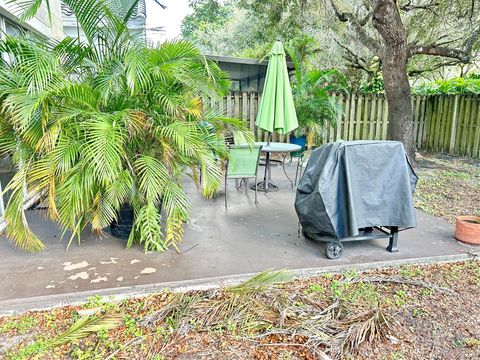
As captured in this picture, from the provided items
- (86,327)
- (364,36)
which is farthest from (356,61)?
(86,327)

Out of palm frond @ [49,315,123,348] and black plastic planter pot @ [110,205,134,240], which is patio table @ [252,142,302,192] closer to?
black plastic planter pot @ [110,205,134,240]

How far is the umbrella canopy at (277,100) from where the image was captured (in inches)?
195

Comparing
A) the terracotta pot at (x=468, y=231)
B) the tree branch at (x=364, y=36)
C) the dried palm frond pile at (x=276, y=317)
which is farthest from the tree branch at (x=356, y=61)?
the dried palm frond pile at (x=276, y=317)

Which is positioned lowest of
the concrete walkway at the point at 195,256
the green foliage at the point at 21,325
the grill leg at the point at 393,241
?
the green foliage at the point at 21,325

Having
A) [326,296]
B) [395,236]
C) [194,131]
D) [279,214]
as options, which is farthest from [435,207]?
[194,131]

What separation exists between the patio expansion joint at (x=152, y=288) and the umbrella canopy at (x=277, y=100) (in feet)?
8.47

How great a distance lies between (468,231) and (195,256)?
2.66 metres

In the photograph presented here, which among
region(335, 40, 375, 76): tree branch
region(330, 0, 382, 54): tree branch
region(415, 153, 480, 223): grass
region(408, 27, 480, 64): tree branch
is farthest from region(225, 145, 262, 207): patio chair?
region(335, 40, 375, 76): tree branch

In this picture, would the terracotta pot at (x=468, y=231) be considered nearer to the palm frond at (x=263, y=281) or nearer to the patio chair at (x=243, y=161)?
the palm frond at (x=263, y=281)

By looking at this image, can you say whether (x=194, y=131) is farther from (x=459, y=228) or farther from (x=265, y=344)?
(x=459, y=228)

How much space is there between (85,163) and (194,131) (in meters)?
0.94

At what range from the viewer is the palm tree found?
2.65 m

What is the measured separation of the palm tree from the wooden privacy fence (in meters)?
5.29

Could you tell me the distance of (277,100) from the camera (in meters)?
4.96
